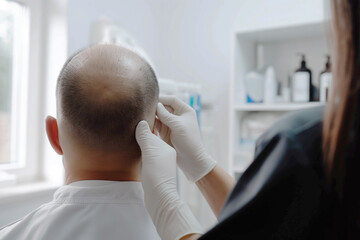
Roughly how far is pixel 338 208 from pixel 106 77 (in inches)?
20.4

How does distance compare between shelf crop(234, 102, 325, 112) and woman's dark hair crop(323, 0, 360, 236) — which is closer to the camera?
woman's dark hair crop(323, 0, 360, 236)

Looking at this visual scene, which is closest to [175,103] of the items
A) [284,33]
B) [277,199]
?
[277,199]

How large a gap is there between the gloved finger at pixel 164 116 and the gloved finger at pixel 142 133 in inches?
5.6

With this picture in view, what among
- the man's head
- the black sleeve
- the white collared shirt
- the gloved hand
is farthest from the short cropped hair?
the black sleeve

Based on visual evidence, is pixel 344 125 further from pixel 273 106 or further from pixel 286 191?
pixel 273 106

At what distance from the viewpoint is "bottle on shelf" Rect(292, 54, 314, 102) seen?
5.98ft

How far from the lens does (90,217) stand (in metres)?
0.76

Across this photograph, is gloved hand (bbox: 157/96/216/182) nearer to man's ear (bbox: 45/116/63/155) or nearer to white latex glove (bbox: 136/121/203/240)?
white latex glove (bbox: 136/121/203/240)

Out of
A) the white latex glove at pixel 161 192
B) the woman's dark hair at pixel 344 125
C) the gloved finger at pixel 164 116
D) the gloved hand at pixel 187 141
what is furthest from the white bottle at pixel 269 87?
the woman's dark hair at pixel 344 125

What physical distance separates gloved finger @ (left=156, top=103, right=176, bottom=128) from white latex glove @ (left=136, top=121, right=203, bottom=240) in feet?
0.42

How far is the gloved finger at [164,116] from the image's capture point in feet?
3.10

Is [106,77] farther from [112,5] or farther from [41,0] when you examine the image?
[112,5]

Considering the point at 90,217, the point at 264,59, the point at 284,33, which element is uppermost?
the point at 284,33

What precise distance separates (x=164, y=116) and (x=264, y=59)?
4.46ft
